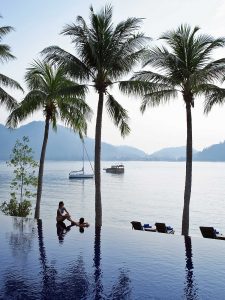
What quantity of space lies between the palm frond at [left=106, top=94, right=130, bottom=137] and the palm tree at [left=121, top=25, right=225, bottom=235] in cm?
144

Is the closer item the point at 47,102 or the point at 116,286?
the point at 116,286

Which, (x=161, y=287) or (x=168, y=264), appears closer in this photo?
(x=161, y=287)

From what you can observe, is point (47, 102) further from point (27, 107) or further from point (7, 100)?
point (7, 100)

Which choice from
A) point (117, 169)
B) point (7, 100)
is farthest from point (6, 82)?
point (117, 169)

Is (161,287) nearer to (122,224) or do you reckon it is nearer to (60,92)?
(60,92)

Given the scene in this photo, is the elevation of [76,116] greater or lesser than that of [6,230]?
greater

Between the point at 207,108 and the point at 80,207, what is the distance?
2010 inches

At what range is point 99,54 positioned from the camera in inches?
821

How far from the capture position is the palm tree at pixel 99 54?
20.8 metres

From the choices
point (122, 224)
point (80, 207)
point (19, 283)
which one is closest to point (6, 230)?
point (19, 283)

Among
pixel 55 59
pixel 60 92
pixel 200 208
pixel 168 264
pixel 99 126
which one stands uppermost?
pixel 55 59

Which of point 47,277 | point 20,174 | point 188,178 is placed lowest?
point 47,277

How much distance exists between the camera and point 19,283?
423 inches

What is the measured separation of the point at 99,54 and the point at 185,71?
4.50 m
